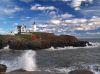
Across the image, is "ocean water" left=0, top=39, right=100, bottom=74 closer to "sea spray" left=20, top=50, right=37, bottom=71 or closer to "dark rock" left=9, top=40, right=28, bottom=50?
"sea spray" left=20, top=50, right=37, bottom=71

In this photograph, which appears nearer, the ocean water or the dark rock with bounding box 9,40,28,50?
the ocean water

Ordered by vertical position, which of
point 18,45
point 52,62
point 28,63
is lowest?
point 18,45

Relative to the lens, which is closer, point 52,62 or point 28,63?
point 28,63

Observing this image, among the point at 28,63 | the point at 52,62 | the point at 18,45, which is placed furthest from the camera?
the point at 18,45

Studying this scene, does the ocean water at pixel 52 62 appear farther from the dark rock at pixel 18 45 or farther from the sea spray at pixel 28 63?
the dark rock at pixel 18 45

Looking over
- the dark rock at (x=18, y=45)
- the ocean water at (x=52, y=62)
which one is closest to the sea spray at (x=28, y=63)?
the ocean water at (x=52, y=62)

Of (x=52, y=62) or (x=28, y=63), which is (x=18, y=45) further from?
(x=28, y=63)

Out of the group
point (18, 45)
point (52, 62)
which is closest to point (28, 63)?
point (52, 62)

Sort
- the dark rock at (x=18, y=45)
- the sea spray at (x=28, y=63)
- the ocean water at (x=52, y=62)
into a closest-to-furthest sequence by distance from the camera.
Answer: the sea spray at (x=28, y=63) < the ocean water at (x=52, y=62) < the dark rock at (x=18, y=45)

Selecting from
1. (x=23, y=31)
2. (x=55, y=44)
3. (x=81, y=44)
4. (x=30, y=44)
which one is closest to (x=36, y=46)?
(x=30, y=44)

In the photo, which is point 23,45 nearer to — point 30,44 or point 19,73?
point 30,44

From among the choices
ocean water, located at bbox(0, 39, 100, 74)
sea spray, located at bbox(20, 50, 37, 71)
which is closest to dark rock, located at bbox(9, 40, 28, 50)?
ocean water, located at bbox(0, 39, 100, 74)

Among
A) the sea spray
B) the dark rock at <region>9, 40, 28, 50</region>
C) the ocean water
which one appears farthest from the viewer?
the dark rock at <region>9, 40, 28, 50</region>

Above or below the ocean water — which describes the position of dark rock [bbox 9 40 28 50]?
below
